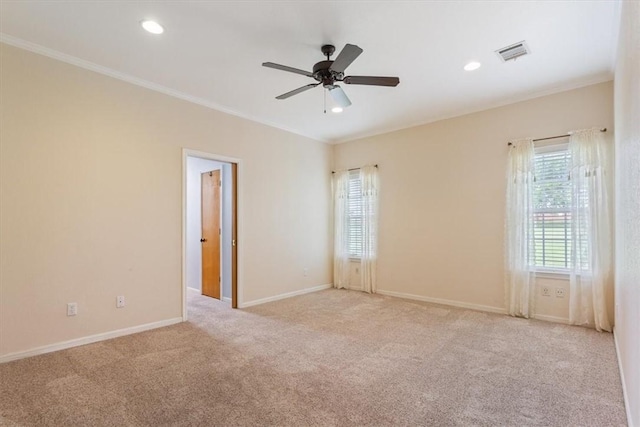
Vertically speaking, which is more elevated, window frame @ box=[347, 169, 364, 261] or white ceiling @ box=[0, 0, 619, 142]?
white ceiling @ box=[0, 0, 619, 142]

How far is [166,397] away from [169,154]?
2811 mm

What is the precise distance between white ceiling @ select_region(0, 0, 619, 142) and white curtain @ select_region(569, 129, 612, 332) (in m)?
0.83

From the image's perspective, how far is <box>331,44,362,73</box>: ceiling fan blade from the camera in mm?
2381

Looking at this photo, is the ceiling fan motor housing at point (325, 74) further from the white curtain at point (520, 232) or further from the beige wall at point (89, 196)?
the white curtain at point (520, 232)

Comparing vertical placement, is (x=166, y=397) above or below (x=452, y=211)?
below

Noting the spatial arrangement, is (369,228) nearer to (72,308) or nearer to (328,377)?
(328,377)

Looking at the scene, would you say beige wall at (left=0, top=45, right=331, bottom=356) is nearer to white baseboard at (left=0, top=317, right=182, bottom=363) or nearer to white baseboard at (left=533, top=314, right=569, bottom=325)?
white baseboard at (left=0, top=317, right=182, bottom=363)

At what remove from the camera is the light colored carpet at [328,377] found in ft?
6.84

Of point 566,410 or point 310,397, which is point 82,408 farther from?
point 566,410

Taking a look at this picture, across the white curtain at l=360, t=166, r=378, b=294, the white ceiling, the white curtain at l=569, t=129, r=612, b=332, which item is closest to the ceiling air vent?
the white ceiling

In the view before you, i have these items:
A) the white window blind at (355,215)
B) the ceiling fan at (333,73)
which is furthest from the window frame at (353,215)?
the ceiling fan at (333,73)

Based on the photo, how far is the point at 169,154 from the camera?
4.03m

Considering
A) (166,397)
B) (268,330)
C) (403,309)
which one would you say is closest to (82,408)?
(166,397)

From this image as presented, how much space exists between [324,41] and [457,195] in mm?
3083
